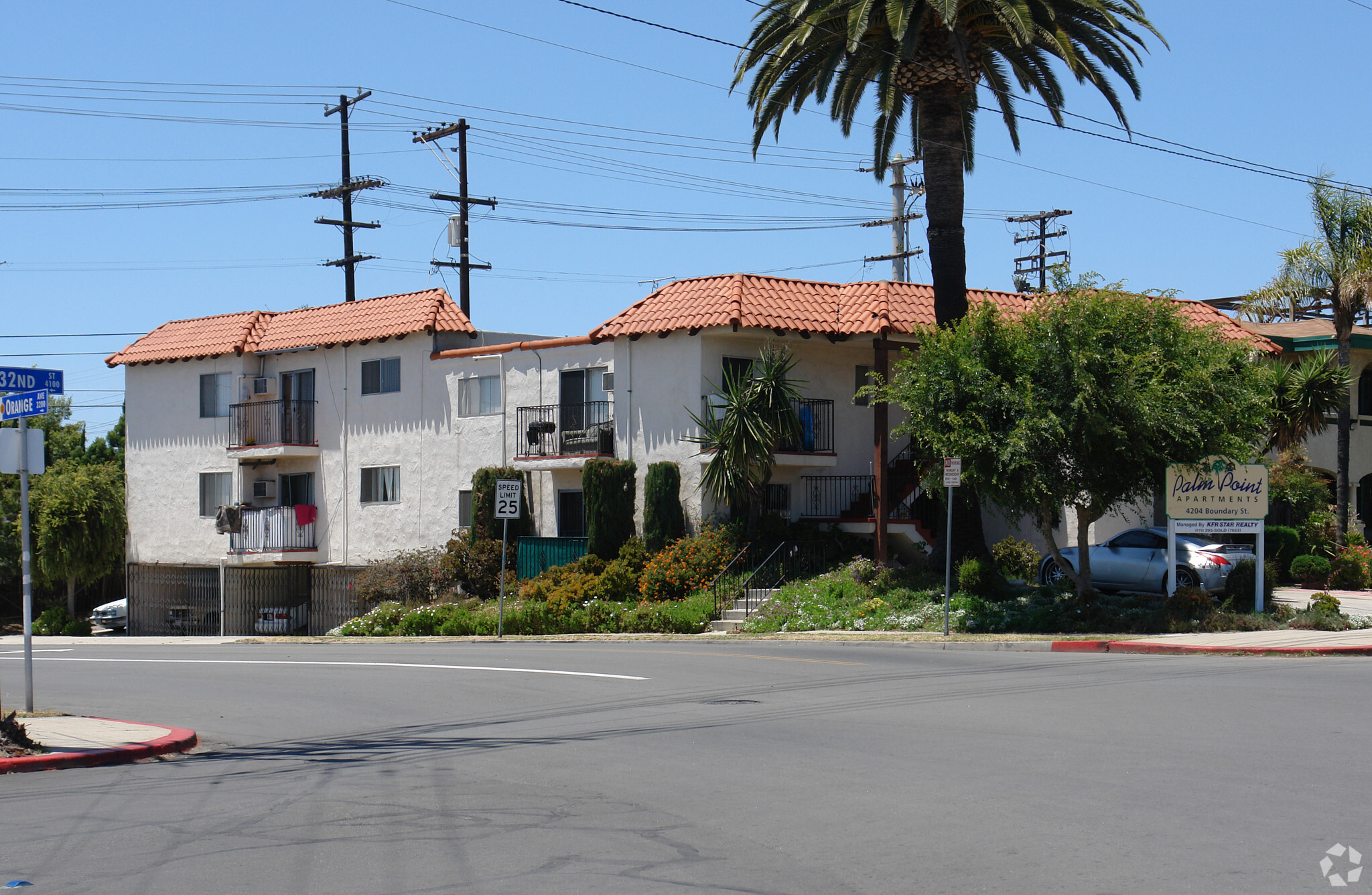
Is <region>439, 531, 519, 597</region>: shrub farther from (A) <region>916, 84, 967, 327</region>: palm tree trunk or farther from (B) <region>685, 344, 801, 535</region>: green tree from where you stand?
(A) <region>916, 84, 967, 327</region>: palm tree trunk

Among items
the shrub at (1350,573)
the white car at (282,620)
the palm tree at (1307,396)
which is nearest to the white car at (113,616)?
the white car at (282,620)

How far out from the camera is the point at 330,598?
37938mm

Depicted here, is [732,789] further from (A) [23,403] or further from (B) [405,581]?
(B) [405,581]

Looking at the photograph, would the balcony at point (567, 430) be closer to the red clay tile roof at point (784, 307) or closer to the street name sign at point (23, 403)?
the red clay tile roof at point (784, 307)

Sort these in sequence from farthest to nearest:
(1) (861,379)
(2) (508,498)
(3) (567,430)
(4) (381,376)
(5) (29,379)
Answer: (4) (381,376)
(3) (567,430)
(1) (861,379)
(2) (508,498)
(5) (29,379)

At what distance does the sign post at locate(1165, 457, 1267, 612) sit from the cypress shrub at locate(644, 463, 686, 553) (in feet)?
35.5

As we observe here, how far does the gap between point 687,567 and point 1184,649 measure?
1145 cm

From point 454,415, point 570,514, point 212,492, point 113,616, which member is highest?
point 454,415

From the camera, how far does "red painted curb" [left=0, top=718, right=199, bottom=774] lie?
1098cm

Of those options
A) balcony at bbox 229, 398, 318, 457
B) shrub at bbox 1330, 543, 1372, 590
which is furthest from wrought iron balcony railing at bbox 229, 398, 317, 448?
shrub at bbox 1330, 543, 1372, 590

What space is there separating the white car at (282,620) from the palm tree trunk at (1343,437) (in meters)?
27.5

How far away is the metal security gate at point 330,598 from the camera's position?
37.1 metres

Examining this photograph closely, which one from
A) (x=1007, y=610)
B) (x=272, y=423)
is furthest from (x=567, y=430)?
(x=1007, y=610)

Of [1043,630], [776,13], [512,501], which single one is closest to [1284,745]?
[1043,630]
